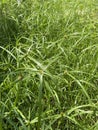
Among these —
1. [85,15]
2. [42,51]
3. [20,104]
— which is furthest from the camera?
[85,15]

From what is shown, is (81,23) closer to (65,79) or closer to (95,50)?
(95,50)

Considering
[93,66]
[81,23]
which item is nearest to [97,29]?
[81,23]

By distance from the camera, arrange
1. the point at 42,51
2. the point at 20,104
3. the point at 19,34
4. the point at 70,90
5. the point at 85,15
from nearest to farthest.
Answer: the point at 20,104 → the point at 70,90 → the point at 42,51 → the point at 19,34 → the point at 85,15

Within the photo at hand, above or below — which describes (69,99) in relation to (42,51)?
below

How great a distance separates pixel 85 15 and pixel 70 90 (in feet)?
3.61

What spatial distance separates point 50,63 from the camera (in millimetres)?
1521

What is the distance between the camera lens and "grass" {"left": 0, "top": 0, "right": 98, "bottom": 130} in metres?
1.86

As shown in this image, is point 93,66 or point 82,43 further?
point 82,43

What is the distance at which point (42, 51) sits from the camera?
237 cm

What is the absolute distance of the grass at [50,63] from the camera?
186 cm

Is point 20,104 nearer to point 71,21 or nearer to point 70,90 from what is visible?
point 70,90

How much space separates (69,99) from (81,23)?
1.00 m

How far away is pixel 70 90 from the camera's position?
218 cm

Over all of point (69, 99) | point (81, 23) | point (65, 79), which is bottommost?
point (69, 99)
